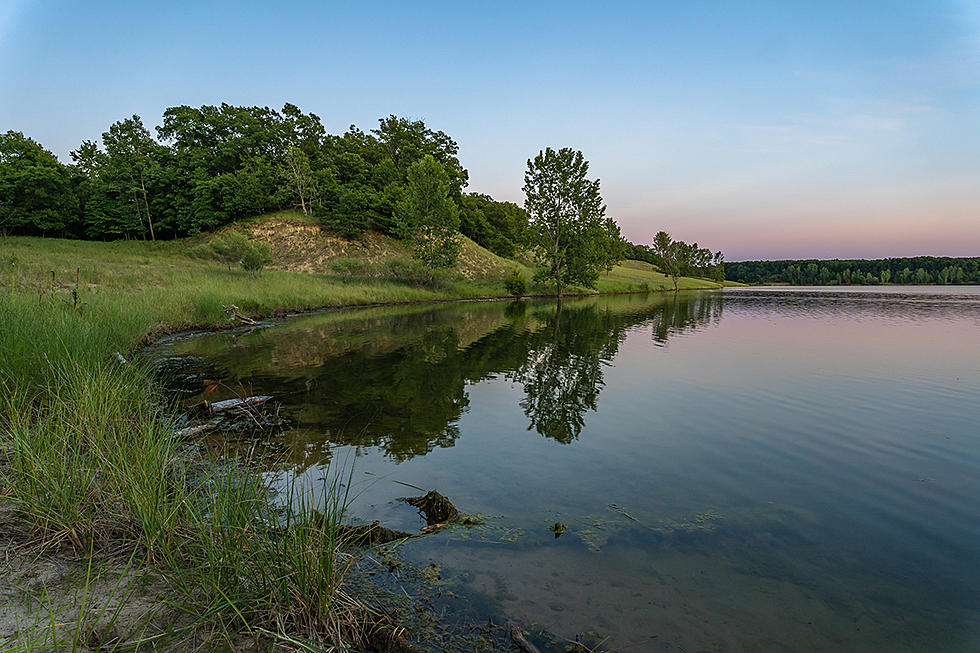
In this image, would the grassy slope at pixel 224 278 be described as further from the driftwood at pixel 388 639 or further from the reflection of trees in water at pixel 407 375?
the driftwood at pixel 388 639

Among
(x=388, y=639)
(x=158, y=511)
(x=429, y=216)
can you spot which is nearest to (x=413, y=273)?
(x=429, y=216)

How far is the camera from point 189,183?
2648 inches

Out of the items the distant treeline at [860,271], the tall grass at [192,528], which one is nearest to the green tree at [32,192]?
the tall grass at [192,528]

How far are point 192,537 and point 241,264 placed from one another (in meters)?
41.5

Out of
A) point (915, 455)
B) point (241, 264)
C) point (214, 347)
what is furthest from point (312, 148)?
point (915, 455)

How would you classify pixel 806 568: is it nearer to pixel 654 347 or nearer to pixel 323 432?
pixel 323 432

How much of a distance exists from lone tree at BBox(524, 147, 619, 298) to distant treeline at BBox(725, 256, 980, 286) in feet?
428

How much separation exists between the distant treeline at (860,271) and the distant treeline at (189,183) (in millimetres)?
132877

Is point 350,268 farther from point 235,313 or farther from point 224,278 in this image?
point 235,313

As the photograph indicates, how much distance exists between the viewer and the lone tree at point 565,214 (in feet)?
173

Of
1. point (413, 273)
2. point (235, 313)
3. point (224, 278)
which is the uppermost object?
point (413, 273)

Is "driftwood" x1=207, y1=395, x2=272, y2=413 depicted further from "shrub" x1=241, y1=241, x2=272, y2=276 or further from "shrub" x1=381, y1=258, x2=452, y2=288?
"shrub" x1=381, y1=258, x2=452, y2=288

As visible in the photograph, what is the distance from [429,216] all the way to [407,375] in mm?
39527

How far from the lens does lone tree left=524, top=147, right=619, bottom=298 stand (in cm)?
5259
